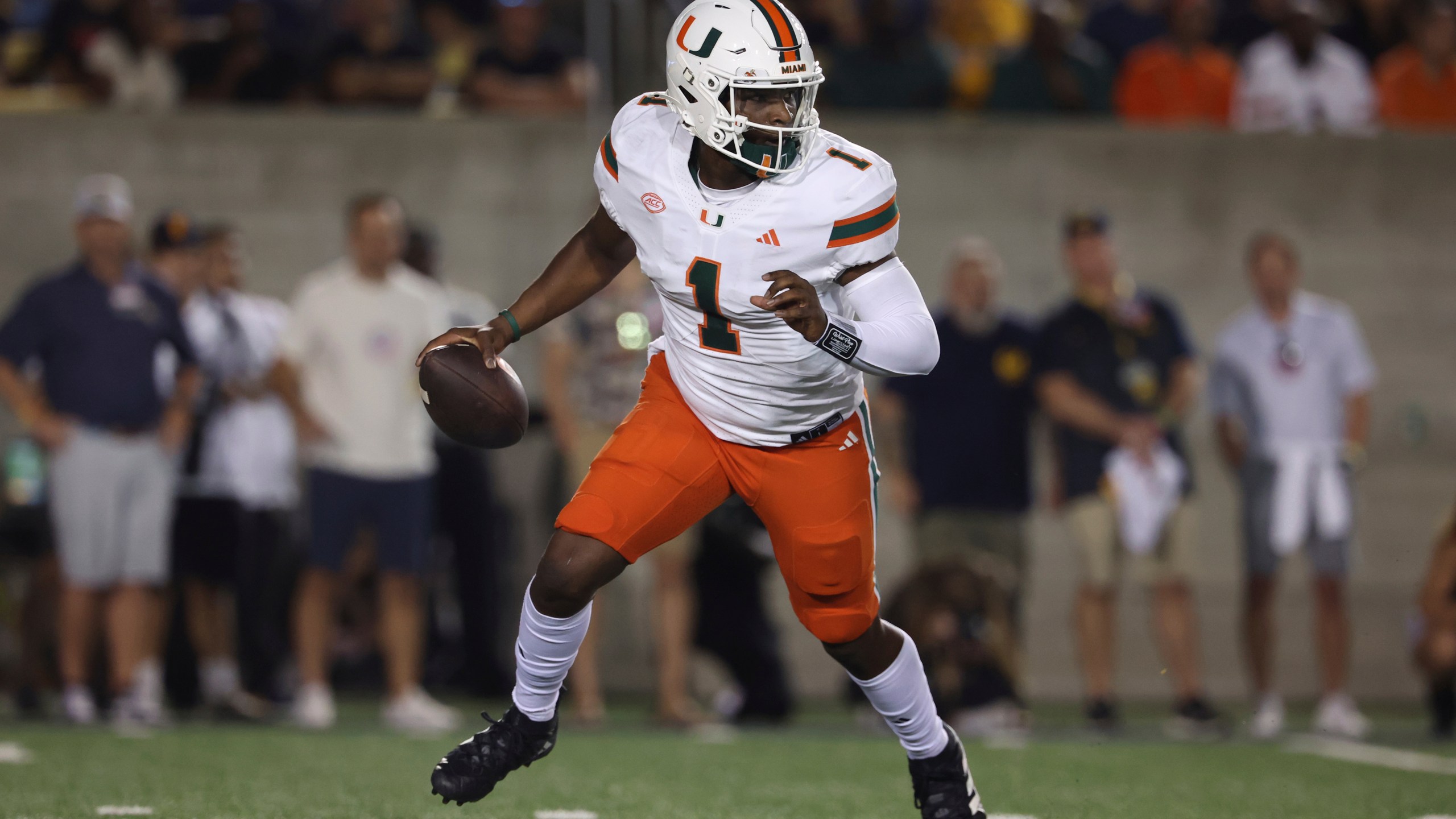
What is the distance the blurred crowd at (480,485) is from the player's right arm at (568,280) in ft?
8.09

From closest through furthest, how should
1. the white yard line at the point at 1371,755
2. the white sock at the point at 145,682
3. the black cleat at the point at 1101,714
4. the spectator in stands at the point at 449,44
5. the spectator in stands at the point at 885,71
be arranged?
1. the white yard line at the point at 1371,755
2. the white sock at the point at 145,682
3. the black cleat at the point at 1101,714
4. the spectator in stands at the point at 885,71
5. the spectator in stands at the point at 449,44

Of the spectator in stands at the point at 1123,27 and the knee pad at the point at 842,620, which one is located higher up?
the spectator in stands at the point at 1123,27

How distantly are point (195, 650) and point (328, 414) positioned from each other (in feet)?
4.41

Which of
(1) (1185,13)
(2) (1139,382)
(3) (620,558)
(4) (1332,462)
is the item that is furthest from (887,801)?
(1) (1185,13)

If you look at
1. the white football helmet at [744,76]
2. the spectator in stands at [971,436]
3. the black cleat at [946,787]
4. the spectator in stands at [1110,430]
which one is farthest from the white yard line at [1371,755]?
the white football helmet at [744,76]

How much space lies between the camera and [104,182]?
6.98 meters

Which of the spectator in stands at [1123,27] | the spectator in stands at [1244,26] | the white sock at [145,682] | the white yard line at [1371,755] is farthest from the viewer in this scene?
the spectator in stands at [1244,26]

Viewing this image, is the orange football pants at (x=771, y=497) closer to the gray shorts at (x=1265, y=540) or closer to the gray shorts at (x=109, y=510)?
the gray shorts at (x=109, y=510)

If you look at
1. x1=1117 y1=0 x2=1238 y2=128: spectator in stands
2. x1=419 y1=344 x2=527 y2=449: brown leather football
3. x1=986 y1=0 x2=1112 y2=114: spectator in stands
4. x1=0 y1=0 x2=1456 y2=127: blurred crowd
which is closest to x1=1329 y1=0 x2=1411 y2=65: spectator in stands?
x1=0 y1=0 x2=1456 y2=127: blurred crowd

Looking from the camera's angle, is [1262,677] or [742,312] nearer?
[742,312]

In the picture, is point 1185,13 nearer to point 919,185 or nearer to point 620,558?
point 919,185

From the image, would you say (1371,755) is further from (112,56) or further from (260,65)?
(112,56)

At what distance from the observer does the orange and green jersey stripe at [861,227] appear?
3756 millimetres

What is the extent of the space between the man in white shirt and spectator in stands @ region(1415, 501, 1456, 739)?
3.80m
